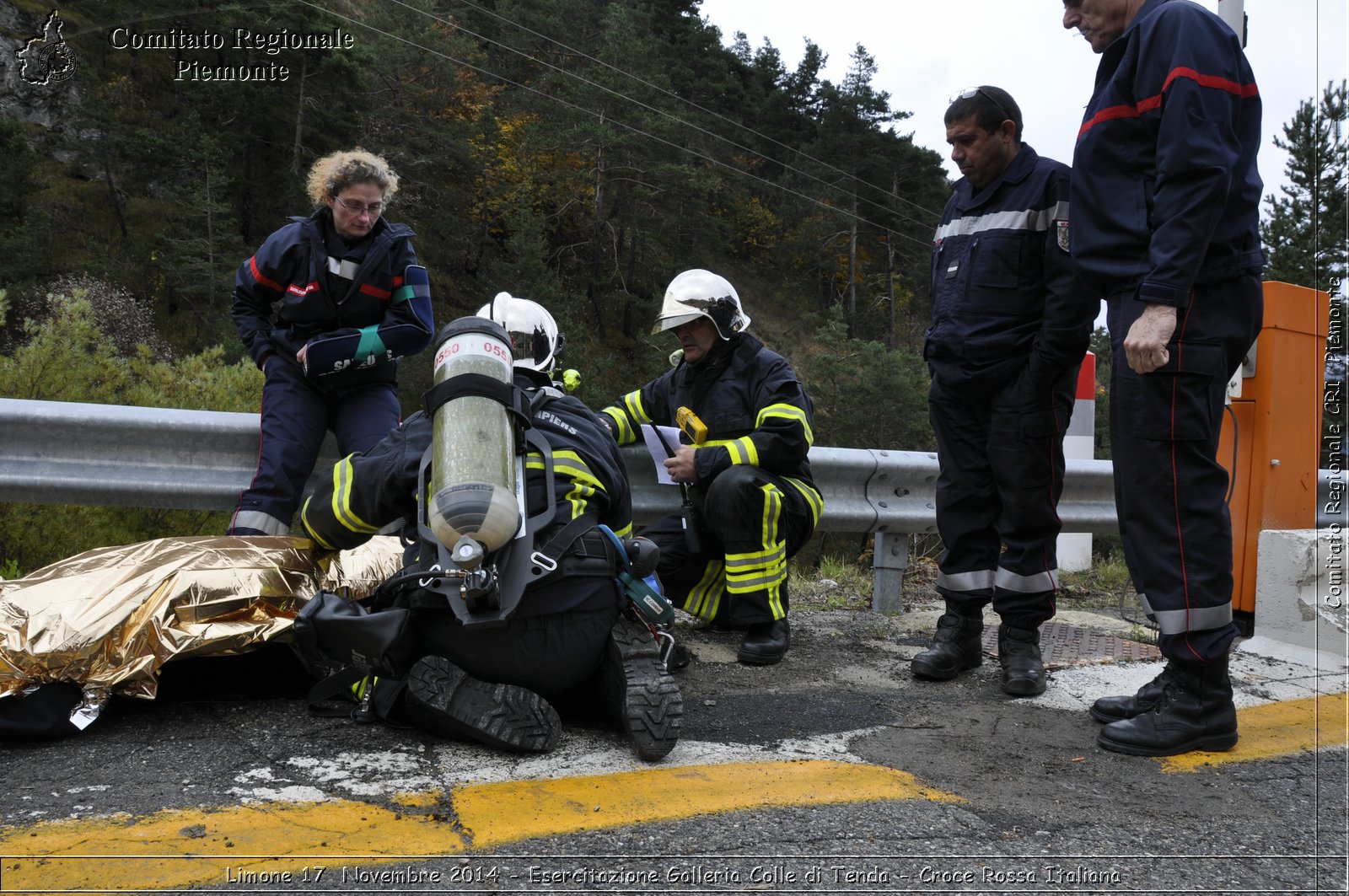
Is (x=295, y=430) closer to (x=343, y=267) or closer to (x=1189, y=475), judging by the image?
(x=343, y=267)

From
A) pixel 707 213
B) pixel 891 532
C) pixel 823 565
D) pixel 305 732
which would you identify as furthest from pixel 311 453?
pixel 707 213

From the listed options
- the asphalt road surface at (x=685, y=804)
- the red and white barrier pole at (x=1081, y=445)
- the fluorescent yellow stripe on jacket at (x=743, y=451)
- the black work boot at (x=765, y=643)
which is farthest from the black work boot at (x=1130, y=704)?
the red and white barrier pole at (x=1081, y=445)

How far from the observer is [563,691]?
3059 mm

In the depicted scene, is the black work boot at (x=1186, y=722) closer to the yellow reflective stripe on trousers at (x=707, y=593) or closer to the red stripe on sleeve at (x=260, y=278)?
the yellow reflective stripe on trousers at (x=707, y=593)

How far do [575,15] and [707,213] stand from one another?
28.1ft

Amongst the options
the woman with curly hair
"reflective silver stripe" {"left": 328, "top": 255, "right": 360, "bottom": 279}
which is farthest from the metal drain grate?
"reflective silver stripe" {"left": 328, "top": 255, "right": 360, "bottom": 279}

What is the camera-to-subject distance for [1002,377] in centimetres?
389

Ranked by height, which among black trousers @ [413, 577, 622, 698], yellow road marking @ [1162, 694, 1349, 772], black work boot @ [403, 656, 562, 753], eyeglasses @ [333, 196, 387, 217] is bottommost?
yellow road marking @ [1162, 694, 1349, 772]

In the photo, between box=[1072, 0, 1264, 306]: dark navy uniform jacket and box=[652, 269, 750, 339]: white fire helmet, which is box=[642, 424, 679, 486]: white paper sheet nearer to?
box=[652, 269, 750, 339]: white fire helmet

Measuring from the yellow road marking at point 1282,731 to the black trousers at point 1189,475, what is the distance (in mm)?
304

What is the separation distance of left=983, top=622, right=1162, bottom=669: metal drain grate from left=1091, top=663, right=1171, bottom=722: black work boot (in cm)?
69

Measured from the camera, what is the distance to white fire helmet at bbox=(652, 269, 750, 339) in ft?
14.4

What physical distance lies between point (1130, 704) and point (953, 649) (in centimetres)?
74

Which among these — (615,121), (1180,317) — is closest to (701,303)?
(1180,317)
